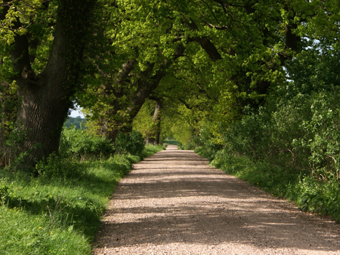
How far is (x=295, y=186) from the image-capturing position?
10.7 metres

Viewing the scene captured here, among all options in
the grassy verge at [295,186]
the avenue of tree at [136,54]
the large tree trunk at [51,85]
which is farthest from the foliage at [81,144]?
the grassy verge at [295,186]

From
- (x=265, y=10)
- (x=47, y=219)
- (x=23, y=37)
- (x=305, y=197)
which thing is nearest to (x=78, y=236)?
(x=47, y=219)

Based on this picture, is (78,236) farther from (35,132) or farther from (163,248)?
(35,132)

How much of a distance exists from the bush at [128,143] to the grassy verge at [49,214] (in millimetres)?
14439

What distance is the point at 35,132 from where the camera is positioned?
11461 millimetres

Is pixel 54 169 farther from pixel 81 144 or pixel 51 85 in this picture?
pixel 81 144

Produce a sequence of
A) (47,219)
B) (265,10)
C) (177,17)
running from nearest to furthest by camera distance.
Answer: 1. (47,219)
2. (177,17)
3. (265,10)

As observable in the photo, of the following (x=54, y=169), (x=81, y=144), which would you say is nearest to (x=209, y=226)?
(x=54, y=169)

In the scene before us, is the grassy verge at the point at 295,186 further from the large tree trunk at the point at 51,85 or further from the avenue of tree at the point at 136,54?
the large tree trunk at the point at 51,85

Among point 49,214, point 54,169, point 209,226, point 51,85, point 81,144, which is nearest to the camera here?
point 49,214

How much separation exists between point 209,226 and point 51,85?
6533mm

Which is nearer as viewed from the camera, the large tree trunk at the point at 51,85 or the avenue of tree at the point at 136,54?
the large tree trunk at the point at 51,85

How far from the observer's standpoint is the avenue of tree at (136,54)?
37.6 feet

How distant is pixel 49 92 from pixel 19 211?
5.67 metres
